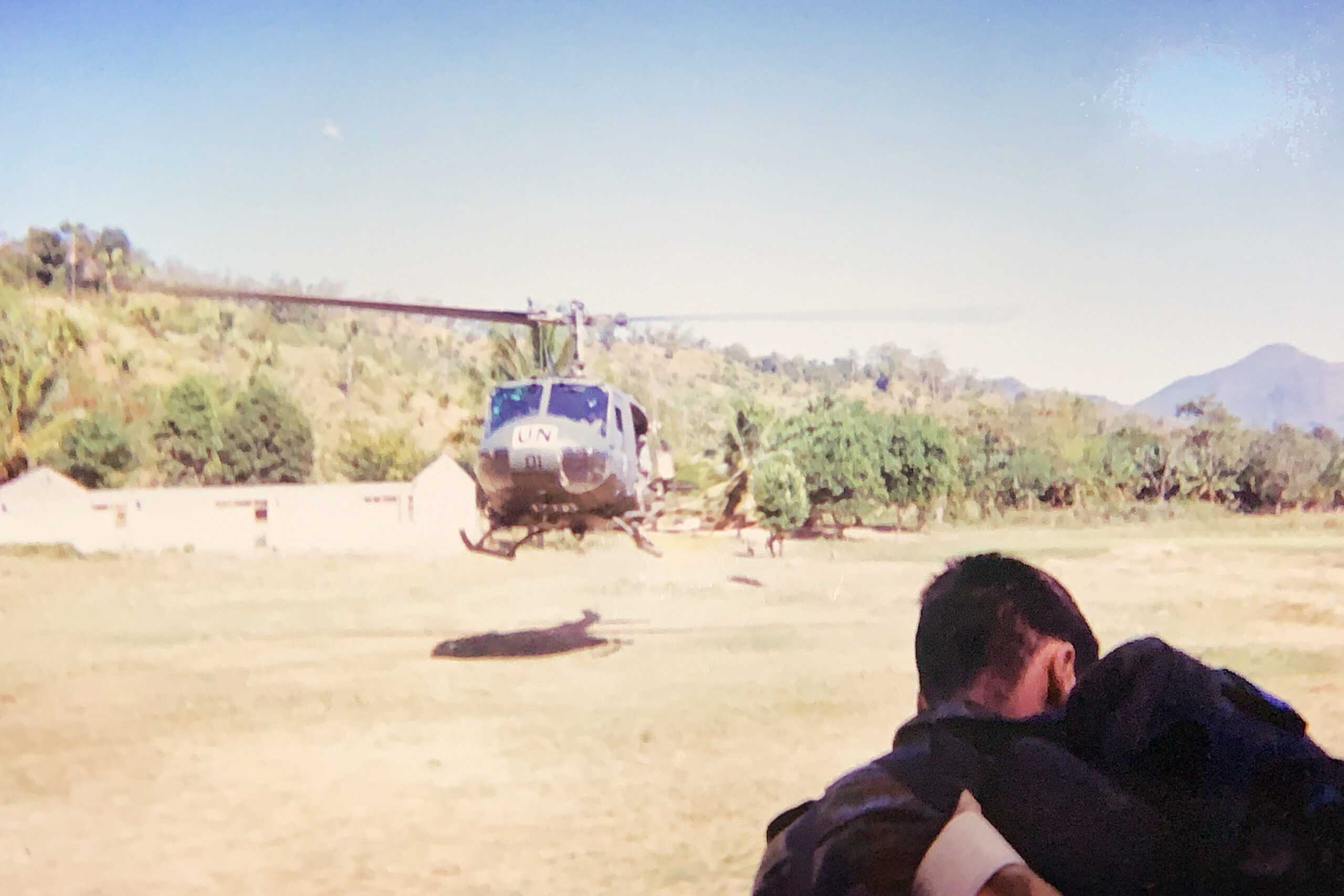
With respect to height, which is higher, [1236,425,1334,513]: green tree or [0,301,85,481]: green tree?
[0,301,85,481]: green tree

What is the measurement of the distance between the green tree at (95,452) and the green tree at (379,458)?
282 centimetres

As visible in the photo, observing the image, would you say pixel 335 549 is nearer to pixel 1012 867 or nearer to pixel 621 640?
A: pixel 621 640

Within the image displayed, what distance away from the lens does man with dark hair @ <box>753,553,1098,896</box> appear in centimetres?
78

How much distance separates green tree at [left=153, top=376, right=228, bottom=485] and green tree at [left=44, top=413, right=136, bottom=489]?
1.47 feet

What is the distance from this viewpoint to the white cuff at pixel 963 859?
2.38 feet

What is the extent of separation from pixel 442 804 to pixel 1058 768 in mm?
4780

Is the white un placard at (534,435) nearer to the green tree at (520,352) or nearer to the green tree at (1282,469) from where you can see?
the green tree at (520,352)

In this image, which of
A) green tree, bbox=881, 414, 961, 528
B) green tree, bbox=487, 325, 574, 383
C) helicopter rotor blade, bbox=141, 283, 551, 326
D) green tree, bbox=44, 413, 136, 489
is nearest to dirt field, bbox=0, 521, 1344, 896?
green tree, bbox=881, 414, 961, 528

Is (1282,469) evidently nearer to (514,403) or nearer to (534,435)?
(534,435)

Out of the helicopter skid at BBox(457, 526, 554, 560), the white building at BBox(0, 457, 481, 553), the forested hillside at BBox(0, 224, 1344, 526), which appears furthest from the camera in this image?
the white building at BBox(0, 457, 481, 553)

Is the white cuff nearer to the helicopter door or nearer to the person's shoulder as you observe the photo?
the person's shoulder

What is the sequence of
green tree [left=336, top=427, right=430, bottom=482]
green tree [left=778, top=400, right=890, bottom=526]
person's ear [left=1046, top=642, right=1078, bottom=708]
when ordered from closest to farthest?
person's ear [left=1046, top=642, right=1078, bottom=708], green tree [left=778, top=400, right=890, bottom=526], green tree [left=336, top=427, right=430, bottom=482]

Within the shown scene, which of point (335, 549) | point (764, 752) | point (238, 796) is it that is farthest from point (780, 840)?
point (335, 549)

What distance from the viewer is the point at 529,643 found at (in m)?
8.68
